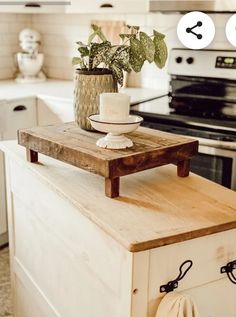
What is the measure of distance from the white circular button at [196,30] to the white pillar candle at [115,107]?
60.4 inches

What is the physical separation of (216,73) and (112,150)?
4.97 feet

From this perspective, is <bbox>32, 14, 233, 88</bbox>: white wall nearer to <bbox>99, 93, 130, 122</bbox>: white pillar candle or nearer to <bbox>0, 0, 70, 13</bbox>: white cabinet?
<bbox>0, 0, 70, 13</bbox>: white cabinet

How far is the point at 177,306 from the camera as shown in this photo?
1.11m

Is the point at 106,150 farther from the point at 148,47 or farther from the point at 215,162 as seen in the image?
the point at 215,162

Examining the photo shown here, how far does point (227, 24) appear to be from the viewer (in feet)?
8.54

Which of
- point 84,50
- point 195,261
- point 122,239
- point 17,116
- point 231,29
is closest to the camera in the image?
point 122,239

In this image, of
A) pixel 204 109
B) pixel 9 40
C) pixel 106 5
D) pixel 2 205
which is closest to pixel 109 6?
pixel 106 5

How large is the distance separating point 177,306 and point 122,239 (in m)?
0.22

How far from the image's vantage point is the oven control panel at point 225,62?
2.60m

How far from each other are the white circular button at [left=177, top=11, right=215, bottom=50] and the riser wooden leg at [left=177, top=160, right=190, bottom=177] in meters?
1.42

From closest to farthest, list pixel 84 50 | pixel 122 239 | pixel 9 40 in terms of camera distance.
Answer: pixel 122 239 < pixel 84 50 < pixel 9 40

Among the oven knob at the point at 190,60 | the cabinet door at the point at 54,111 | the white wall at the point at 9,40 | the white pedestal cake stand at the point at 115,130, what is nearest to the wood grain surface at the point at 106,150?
the white pedestal cake stand at the point at 115,130

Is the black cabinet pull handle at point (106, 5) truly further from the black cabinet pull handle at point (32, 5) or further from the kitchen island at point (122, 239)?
the kitchen island at point (122, 239)

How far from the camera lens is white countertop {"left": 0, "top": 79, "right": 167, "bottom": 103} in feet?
9.27
